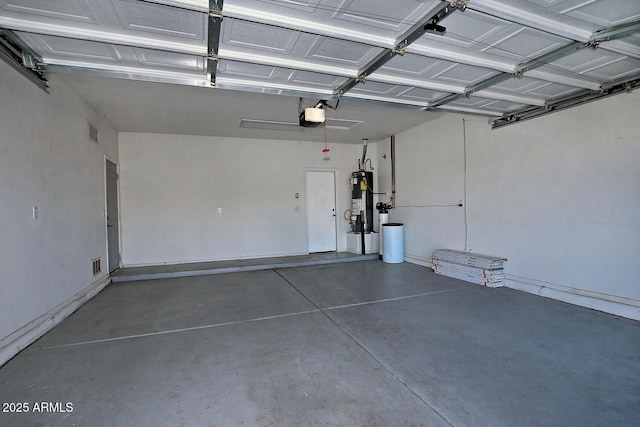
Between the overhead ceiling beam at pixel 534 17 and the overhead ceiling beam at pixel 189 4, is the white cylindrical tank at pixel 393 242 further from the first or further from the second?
the overhead ceiling beam at pixel 189 4

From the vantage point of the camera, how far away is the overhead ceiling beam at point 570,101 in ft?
10.3

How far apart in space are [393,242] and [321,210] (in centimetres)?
201

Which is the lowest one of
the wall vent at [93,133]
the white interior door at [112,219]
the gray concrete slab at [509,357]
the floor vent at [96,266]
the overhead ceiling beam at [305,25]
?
the gray concrete slab at [509,357]

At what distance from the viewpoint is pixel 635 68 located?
2873mm

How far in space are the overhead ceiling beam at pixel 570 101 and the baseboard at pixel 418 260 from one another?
8.77 feet

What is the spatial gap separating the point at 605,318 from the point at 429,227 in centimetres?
300

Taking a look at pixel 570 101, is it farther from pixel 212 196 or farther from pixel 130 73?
pixel 212 196

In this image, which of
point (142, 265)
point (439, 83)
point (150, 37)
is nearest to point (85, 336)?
point (150, 37)

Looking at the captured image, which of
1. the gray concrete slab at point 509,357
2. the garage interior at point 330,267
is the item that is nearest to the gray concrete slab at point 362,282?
the garage interior at point 330,267

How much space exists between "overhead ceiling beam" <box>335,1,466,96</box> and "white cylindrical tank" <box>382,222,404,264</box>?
12.5 ft

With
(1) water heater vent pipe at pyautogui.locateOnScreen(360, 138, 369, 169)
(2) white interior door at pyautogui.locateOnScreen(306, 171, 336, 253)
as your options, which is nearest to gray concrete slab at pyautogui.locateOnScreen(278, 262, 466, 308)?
(2) white interior door at pyautogui.locateOnScreen(306, 171, 336, 253)

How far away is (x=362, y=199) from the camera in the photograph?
715cm

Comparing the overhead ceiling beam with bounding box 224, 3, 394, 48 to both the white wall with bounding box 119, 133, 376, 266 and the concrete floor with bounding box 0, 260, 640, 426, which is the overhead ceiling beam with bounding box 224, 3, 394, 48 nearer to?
the concrete floor with bounding box 0, 260, 640, 426

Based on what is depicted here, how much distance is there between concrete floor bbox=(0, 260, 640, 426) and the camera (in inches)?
72.4
